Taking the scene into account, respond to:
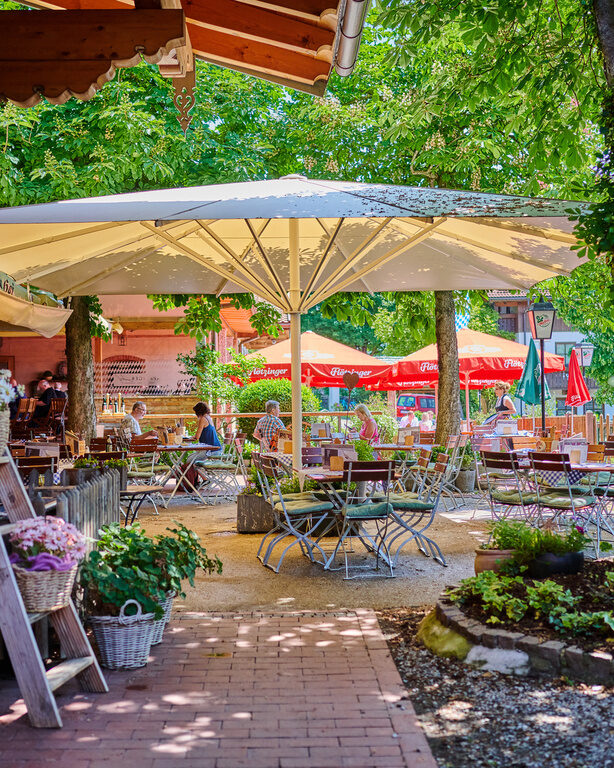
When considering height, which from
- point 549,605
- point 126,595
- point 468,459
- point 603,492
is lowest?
point 549,605

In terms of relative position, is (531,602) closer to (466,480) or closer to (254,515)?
(254,515)

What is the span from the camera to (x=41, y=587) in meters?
3.89

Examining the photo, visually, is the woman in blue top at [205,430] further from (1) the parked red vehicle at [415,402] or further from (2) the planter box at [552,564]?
(1) the parked red vehicle at [415,402]

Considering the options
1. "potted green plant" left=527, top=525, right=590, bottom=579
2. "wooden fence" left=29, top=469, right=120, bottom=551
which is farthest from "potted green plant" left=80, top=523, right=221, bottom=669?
"potted green plant" left=527, top=525, right=590, bottom=579

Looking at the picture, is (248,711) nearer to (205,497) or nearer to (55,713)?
(55,713)

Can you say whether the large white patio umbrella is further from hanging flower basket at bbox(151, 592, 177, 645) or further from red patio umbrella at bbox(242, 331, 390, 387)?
red patio umbrella at bbox(242, 331, 390, 387)

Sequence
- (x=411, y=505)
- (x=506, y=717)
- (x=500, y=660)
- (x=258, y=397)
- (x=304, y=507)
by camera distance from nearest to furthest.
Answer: (x=506, y=717)
(x=500, y=660)
(x=304, y=507)
(x=411, y=505)
(x=258, y=397)

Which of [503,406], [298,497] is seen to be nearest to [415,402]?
[503,406]

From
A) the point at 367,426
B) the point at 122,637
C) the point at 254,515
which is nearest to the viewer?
the point at 122,637

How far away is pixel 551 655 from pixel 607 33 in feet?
12.9

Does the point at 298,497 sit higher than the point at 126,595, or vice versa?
the point at 298,497

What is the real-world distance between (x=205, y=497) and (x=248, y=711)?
8.40 metres

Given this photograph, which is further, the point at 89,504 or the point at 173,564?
the point at 89,504

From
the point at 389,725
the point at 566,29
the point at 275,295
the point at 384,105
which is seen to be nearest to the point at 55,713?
the point at 389,725
